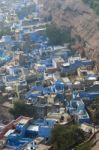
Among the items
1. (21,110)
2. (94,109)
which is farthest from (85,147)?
(21,110)

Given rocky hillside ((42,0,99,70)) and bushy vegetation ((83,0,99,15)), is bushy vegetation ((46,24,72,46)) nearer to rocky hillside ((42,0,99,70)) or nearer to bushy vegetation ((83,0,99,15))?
rocky hillside ((42,0,99,70))

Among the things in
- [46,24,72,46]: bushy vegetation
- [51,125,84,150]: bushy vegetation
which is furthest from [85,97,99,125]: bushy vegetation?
[46,24,72,46]: bushy vegetation

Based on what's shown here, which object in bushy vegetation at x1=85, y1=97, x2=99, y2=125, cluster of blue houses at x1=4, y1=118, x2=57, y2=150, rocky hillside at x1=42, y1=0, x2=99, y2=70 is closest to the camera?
cluster of blue houses at x1=4, y1=118, x2=57, y2=150

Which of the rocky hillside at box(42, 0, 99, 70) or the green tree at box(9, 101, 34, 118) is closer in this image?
the green tree at box(9, 101, 34, 118)

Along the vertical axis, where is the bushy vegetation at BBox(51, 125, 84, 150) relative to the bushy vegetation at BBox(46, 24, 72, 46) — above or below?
above

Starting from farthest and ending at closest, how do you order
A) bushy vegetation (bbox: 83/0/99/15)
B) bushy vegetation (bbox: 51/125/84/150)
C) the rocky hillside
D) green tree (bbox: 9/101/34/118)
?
bushy vegetation (bbox: 83/0/99/15)
the rocky hillside
green tree (bbox: 9/101/34/118)
bushy vegetation (bbox: 51/125/84/150)

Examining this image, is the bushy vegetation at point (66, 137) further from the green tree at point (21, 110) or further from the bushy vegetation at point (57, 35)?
the bushy vegetation at point (57, 35)

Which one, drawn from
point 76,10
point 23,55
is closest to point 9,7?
point 76,10

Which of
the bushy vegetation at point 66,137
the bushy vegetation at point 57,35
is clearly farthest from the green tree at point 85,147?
the bushy vegetation at point 57,35
